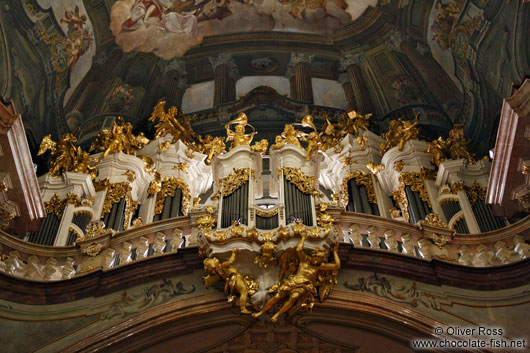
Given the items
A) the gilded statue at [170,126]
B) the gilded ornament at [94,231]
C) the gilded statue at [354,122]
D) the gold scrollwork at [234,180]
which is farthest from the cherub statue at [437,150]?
the gilded ornament at [94,231]

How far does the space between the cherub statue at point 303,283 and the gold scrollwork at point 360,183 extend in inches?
227

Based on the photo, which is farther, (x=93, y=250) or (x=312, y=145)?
(x=312, y=145)

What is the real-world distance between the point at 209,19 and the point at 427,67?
6.34 meters

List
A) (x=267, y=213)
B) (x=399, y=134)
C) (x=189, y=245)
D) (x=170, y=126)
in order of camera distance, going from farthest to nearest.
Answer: (x=170, y=126) < (x=399, y=134) < (x=267, y=213) < (x=189, y=245)

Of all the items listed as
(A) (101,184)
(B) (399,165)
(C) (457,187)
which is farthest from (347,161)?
(A) (101,184)

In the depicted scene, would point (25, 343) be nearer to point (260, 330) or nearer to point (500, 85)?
point (260, 330)

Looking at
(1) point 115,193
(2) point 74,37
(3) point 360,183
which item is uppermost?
(2) point 74,37

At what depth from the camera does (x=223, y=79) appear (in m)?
18.9

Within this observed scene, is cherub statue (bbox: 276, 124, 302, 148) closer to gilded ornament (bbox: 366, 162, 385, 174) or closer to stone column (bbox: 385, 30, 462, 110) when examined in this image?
gilded ornament (bbox: 366, 162, 385, 174)

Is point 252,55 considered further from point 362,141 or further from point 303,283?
point 303,283

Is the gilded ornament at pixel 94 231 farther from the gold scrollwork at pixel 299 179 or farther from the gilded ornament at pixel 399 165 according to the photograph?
the gilded ornament at pixel 399 165

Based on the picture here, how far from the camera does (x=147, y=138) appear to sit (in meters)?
17.5

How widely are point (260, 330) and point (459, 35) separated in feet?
31.0

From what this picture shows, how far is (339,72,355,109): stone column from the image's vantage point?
18591mm
